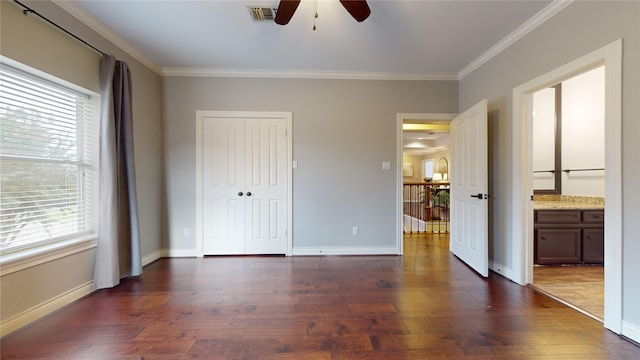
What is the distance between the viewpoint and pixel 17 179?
79.3 inches

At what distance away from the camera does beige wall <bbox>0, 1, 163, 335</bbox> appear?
75.0 inches

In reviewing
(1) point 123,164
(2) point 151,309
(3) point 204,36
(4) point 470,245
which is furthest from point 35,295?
(4) point 470,245

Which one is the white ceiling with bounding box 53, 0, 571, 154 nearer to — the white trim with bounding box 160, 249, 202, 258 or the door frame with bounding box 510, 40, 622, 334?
the door frame with bounding box 510, 40, 622, 334

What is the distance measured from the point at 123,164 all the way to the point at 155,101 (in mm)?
1174

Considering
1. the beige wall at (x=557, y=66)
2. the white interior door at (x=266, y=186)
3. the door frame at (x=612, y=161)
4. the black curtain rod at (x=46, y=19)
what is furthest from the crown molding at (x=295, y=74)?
the door frame at (x=612, y=161)

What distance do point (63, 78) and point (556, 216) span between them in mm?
5451

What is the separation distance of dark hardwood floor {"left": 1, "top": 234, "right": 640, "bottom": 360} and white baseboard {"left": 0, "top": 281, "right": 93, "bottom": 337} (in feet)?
0.20

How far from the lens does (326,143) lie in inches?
150

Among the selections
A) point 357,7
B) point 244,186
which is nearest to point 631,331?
point 357,7

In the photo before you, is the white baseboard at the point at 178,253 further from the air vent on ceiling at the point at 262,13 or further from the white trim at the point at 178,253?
the air vent on ceiling at the point at 262,13

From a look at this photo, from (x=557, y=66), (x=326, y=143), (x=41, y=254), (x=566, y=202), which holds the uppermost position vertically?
(x=557, y=66)

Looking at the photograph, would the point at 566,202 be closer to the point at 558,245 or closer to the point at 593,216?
the point at 593,216

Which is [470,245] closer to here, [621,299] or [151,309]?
[621,299]

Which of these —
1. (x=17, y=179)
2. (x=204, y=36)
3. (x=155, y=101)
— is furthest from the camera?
(x=155, y=101)
